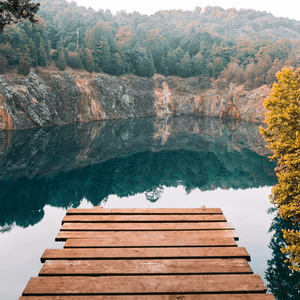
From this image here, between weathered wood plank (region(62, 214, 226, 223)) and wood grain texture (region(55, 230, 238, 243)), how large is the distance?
47 centimetres

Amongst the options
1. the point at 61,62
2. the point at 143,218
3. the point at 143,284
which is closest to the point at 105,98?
the point at 61,62

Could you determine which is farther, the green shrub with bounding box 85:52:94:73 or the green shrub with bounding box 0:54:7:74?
the green shrub with bounding box 85:52:94:73

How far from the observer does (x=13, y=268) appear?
670 centimetres

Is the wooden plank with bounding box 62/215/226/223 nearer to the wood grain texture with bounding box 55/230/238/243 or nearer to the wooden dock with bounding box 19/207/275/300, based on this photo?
the wooden dock with bounding box 19/207/275/300

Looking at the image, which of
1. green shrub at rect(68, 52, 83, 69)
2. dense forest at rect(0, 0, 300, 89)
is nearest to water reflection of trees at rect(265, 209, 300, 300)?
dense forest at rect(0, 0, 300, 89)

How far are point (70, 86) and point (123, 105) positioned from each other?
1438 cm

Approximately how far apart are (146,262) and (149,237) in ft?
2.49

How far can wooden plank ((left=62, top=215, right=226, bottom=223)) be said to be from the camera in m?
5.25

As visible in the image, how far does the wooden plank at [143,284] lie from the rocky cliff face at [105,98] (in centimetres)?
3429

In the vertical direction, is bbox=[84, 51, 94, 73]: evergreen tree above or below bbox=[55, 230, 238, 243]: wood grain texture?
above

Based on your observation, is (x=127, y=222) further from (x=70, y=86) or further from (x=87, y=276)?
(x=70, y=86)

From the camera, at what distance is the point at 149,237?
181 inches

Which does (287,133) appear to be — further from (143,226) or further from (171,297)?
(171,297)

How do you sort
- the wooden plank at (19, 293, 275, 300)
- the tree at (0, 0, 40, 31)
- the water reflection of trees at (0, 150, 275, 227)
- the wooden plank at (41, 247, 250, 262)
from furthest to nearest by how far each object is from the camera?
the water reflection of trees at (0, 150, 275, 227) → the tree at (0, 0, 40, 31) → the wooden plank at (41, 247, 250, 262) → the wooden plank at (19, 293, 275, 300)
